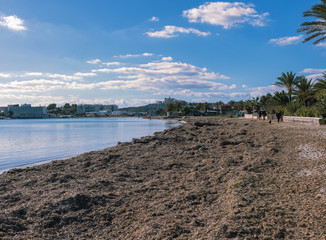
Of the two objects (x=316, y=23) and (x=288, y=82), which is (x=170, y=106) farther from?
(x=316, y=23)

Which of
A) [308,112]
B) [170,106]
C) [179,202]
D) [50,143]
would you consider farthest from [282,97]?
[170,106]

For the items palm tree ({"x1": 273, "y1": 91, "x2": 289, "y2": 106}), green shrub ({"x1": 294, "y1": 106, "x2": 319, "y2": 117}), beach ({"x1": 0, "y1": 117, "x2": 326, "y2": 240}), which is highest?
palm tree ({"x1": 273, "y1": 91, "x2": 289, "y2": 106})

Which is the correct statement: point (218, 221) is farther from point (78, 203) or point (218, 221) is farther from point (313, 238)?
point (78, 203)

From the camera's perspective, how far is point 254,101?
242 ft

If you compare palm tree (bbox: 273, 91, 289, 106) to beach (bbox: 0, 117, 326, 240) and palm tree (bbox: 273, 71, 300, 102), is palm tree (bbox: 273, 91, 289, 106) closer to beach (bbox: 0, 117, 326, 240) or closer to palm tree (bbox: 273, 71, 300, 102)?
palm tree (bbox: 273, 71, 300, 102)

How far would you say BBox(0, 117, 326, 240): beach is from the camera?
4062mm

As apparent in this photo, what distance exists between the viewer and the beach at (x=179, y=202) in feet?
13.3

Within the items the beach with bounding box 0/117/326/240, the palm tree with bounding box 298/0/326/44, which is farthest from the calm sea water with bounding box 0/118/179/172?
the palm tree with bounding box 298/0/326/44

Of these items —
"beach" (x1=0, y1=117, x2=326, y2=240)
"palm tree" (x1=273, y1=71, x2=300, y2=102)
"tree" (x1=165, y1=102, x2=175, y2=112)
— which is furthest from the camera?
"tree" (x1=165, y1=102, x2=175, y2=112)

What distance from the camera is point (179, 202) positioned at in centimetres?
546

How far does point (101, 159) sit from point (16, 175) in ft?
10.8

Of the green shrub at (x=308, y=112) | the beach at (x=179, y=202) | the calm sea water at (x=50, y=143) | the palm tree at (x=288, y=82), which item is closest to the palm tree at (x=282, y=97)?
the palm tree at (x=288, y=82)

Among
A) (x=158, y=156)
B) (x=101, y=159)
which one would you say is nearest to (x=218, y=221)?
(x=158, y=156)

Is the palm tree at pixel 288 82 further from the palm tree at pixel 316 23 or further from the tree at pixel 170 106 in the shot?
the tree at pixel 170 106
